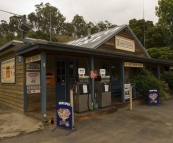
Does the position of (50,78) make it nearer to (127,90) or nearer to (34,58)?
(34,58)

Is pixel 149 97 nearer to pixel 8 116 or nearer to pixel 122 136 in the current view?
pixel 122 136

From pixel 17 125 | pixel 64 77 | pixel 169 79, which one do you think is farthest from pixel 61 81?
pixel 169 79

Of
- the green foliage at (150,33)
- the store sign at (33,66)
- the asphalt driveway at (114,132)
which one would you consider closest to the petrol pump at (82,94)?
the asphalt driveway at (114,132)

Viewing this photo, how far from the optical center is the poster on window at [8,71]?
803 cm

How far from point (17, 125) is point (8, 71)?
12.3 feet

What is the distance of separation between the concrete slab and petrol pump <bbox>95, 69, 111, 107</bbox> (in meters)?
2.67

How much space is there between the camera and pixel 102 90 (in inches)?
289

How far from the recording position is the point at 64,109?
5.24 meters

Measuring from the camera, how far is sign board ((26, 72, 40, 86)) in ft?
23.1

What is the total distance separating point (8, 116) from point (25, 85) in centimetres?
134

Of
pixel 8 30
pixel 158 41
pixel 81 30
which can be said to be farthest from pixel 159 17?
pixel 8 30

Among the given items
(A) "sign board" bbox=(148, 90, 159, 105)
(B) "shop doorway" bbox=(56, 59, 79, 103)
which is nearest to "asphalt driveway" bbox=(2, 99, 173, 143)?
(B) "shop doorway" bbox=(56, 59, 79, 103)

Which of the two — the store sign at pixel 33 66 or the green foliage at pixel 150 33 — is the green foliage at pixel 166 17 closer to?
the green foliage at pixel 150 33

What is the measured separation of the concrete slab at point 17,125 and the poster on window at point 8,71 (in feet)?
6.87
